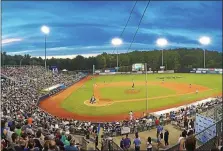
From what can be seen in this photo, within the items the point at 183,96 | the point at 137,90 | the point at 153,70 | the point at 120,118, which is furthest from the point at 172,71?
the point at 120,118

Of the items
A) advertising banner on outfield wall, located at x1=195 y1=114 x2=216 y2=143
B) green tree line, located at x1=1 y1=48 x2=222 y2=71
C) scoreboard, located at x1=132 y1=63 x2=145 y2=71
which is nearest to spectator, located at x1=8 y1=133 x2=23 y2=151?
advertising banner on outfield wall, located at x1=195 y1=114 x2=216 y2=143

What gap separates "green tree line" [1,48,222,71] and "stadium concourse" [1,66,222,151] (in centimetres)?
1530

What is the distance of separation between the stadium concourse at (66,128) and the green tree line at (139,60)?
1530 cm

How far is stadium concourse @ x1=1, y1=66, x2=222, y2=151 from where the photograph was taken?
686 cm

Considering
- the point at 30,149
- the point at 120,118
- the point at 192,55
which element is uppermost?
the point at 192,55

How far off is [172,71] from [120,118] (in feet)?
170

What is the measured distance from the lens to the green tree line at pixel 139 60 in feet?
207

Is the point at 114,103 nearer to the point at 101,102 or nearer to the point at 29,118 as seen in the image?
the point at 101,102

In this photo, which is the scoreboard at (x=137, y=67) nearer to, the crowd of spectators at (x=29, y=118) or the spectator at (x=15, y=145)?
the crowd of spectators at (x=29, y=118)

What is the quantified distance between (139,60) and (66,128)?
60.0 metres

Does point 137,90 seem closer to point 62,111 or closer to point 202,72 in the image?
point 62,111

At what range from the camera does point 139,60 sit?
75.9 meters

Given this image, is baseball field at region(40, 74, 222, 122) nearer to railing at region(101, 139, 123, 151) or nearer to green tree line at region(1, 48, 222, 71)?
railing at region(101, 139, 123, 151)

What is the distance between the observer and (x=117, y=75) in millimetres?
65188
